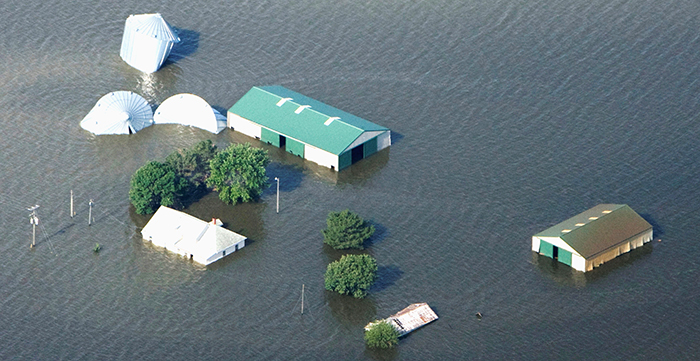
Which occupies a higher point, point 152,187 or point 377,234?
point 152,187

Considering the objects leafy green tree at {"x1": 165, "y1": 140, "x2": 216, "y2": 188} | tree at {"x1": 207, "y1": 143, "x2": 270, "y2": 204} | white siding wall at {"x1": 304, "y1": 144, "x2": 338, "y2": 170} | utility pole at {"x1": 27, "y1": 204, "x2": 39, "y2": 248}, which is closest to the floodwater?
utility pole at {"x1": 27, "y1": 204, "x2": 39, "y2": 248}

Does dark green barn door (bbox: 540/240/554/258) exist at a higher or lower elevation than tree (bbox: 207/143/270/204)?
lower

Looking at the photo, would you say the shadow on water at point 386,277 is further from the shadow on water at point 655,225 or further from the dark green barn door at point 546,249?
the shadow on water at point 655,225

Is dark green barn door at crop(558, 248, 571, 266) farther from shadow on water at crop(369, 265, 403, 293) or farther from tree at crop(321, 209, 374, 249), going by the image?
tree at crop(321, 209, 374, 249)

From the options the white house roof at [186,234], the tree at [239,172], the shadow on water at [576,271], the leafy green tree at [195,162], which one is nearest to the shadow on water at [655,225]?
the shadow on water at [576,271]

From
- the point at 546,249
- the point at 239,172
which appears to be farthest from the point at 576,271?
the point at 239,172

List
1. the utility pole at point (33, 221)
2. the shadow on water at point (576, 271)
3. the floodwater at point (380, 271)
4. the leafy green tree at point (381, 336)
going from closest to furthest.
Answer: the leafy green tree at point (381, 336)
the floodwater at point (380, 271)
the shadow on water at point (576, 271)
the utility pole at point (33, 221)

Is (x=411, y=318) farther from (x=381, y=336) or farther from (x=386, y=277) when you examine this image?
(x=386, y=277)
